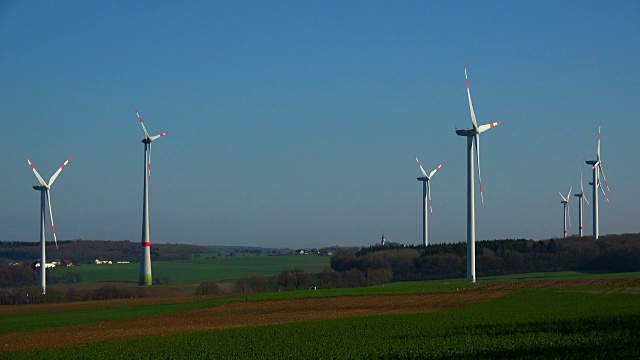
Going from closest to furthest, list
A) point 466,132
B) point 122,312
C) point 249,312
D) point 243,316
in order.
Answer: point 243,316 < point 249,312 < point 122,312 < point 466,132

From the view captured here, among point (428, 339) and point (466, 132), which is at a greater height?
point (466, 132)

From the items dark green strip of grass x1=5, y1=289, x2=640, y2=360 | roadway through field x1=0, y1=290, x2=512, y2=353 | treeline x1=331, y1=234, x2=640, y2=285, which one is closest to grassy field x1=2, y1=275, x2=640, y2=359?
dark green strip of grass x1=5, y1=289, x2=640, y2=360

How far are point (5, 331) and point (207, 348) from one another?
27.5 m

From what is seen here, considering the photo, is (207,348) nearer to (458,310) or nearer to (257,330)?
(257,330)

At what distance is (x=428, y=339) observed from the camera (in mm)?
45188

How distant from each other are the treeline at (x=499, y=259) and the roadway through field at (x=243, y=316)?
219 feet

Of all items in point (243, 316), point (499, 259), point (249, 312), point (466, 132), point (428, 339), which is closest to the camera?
point (428, 339)

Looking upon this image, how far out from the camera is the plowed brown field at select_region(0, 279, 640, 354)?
2240 inches

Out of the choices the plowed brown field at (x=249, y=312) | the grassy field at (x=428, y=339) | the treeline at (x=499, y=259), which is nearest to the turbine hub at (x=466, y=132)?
the plowed brown field at (x=249, y=312)

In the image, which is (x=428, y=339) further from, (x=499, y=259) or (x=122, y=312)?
(x=499, y=259)

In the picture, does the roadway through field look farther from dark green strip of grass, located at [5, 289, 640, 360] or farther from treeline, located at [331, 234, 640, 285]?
treeline, located at [331, 234, 640, 285]

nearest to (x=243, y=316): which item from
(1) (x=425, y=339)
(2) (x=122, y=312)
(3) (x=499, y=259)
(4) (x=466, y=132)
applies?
(2) (x=122, y=312)

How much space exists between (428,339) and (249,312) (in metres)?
33.4

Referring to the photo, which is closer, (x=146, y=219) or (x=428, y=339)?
(x=428, y=339)
